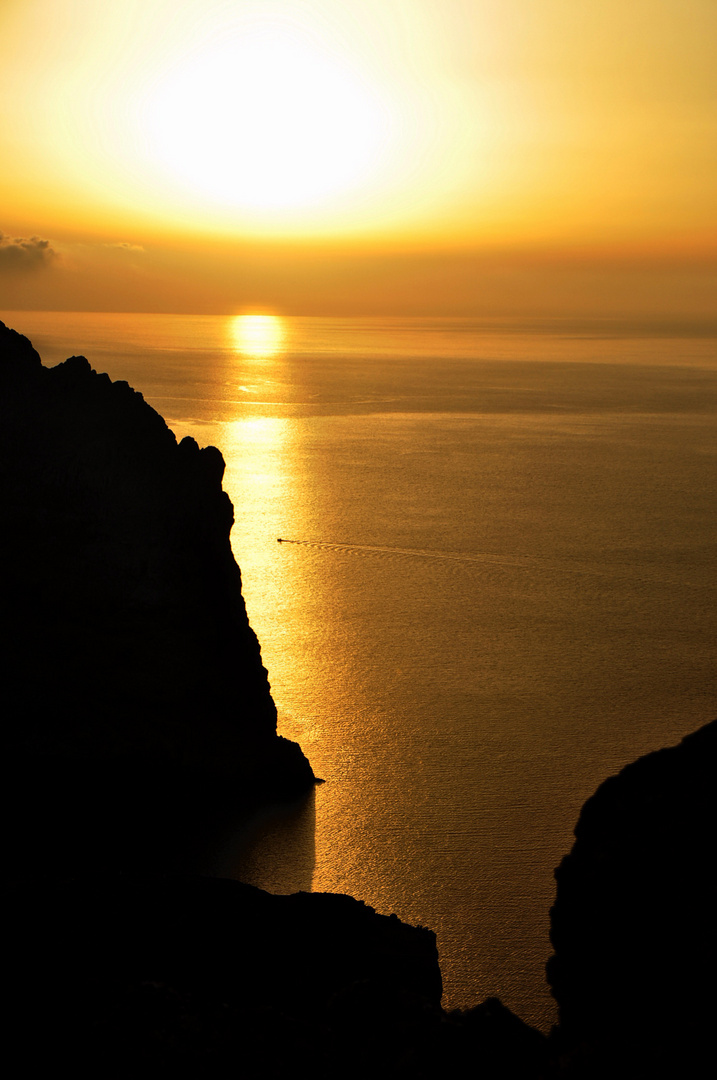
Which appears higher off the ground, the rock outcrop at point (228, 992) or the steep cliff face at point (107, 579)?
the steep cliff face at point (107, 579)

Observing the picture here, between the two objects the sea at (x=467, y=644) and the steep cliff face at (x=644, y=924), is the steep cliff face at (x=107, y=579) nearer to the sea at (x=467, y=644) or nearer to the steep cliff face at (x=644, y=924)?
the sea at (x=467, y=644)

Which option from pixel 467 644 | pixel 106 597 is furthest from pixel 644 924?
pixel 467 644

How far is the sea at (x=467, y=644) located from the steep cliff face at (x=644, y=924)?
453 cm

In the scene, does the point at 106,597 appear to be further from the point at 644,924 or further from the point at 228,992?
the point at 644,924

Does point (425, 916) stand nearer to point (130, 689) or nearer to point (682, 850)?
point (130, 689)

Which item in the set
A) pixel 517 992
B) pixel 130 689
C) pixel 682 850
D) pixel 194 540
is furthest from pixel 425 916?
pixel 682 850

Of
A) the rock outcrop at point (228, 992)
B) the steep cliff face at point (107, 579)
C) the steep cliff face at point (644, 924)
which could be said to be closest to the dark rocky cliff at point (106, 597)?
the steep cliff face at point (107, 579)

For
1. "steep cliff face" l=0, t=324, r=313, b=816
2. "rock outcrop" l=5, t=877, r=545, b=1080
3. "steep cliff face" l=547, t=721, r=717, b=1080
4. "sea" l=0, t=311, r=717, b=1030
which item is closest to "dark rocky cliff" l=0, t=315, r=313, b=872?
"steep cliff face" l=0, t=324, r=313, b=816

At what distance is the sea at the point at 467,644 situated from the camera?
1423cm

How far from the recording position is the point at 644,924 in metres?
7.27

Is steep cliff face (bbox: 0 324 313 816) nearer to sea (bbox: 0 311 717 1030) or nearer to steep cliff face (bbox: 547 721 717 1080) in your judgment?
sea (bbox: 0 311 717 1030)

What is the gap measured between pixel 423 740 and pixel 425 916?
502cm

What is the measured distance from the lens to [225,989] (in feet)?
28.6

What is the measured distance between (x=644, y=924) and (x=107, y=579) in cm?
872
